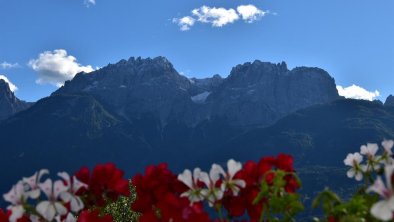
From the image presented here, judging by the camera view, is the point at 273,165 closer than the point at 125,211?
Yes

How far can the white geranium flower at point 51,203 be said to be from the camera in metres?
3.36

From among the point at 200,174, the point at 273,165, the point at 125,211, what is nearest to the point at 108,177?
the point at 200,174

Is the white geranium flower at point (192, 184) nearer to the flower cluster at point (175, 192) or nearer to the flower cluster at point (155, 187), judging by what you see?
the flower cluster at point (175, 192)

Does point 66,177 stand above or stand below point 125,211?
below

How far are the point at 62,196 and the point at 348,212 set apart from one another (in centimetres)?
176

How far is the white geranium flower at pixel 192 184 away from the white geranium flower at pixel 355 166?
1.40 m

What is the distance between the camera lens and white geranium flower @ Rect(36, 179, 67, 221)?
3.36 meters

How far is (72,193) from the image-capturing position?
3.62 meters

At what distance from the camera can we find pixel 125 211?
47688mm

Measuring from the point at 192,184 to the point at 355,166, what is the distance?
1552mm

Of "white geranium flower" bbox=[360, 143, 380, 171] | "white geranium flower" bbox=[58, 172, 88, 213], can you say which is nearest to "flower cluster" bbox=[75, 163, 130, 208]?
"white geranium flower" bbox=[58, 172, 88, 213]

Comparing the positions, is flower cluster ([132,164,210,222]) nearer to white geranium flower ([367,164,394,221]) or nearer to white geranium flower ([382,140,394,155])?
white geranium flower ([382,140,394,155])

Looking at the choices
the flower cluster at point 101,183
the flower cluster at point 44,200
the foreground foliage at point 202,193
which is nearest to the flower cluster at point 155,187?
the foreground foliage at point 202,193

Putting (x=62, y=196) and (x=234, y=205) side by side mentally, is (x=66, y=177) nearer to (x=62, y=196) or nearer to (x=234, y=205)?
(x=62, y=196)
